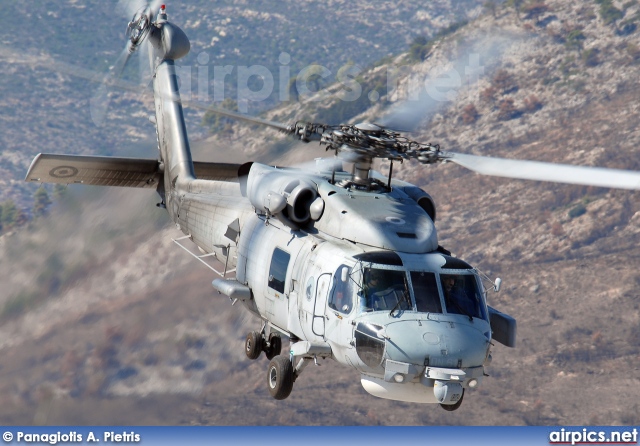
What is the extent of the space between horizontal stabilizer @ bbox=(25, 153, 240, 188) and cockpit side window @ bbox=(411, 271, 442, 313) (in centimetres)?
1055

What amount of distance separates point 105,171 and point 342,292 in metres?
10.4

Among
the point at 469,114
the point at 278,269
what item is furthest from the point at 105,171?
the point at 469,114

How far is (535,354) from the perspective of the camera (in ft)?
283

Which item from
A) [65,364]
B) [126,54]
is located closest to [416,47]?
[65,364]

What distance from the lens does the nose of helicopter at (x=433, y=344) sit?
19422 millimetres

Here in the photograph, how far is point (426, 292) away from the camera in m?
20.2

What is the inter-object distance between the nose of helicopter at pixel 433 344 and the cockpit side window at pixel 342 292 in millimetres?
1077

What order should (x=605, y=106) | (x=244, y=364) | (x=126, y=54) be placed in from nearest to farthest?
(x=126, y=54) < (x=244, y=364) < (x=605, y=106)

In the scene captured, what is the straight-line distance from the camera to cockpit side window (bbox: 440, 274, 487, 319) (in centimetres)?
2033

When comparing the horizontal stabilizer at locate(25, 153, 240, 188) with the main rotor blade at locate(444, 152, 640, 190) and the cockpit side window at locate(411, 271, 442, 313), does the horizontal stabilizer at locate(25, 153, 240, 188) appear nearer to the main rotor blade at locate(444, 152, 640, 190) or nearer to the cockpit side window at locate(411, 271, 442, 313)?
the main rotor blade at locate(444, 152, 640, 190)

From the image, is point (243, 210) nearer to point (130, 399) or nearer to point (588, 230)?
point (130, 399)

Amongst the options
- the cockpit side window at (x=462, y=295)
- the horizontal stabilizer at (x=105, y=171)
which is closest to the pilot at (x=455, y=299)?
the cockpit side window at (x=462, y=295)

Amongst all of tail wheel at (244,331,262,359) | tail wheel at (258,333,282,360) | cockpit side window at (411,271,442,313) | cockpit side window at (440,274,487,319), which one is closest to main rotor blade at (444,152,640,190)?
cockpit side window at (440,274,487,319)

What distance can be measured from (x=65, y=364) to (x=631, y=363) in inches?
1965
